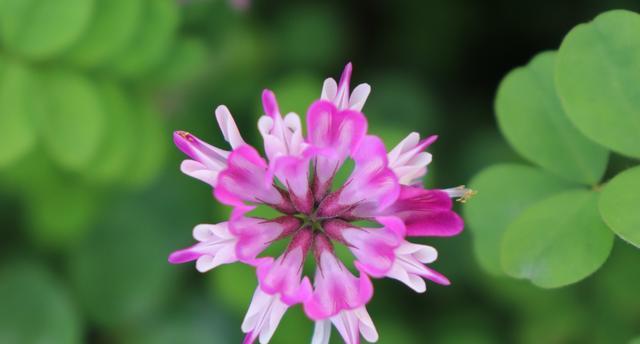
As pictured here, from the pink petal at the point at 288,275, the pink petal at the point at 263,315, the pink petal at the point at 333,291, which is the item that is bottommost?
the pink petal at the point at 263,315

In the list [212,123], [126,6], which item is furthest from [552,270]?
[212,123]

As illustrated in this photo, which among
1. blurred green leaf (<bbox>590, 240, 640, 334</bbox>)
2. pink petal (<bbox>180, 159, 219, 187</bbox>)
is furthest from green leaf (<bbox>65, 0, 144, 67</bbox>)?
blurred green leaf (<bbox>590, 240, 640, 334</bbox>)

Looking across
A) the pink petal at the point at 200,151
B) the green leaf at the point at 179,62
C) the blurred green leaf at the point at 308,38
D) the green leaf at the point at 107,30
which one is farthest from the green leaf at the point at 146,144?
the pink petal at the point at 200,151

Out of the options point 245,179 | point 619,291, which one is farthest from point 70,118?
point 619,291

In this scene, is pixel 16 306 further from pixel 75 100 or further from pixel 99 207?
pixel 75 100

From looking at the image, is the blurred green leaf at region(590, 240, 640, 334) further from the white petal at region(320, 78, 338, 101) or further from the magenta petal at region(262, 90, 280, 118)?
the magenta petal at region(262, 90, 280, 118)

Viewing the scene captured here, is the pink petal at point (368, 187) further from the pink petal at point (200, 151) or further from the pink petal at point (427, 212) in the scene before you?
the pink petal at point (200, 151)

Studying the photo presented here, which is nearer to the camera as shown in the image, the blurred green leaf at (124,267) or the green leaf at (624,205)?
the green leaf at (624,205)

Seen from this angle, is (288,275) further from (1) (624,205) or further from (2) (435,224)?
(1) (624,205)
